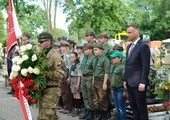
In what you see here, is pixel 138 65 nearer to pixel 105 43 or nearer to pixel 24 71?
pixel 24 71

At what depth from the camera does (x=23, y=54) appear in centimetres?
667

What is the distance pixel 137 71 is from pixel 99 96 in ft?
7.36

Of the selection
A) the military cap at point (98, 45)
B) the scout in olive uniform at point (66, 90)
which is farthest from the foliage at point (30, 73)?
the scout in olive uniform at point (66, 90)

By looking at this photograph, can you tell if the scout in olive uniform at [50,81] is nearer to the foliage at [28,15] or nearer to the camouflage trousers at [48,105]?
the camouflage trousers at [48,105]

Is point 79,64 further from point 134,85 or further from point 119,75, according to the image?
point 134,85

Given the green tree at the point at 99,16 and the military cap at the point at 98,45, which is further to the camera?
the green tree at the point at 99,16

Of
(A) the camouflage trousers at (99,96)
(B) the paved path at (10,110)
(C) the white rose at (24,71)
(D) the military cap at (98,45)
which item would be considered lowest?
(B) the paved path at (10,110)

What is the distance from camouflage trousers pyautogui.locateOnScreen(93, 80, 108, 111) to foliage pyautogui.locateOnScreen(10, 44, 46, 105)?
250 cm

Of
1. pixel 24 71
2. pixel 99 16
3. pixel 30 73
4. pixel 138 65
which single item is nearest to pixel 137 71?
pixel 138 65

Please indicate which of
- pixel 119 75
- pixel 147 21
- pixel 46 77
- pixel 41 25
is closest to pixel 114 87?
pixel 119 75

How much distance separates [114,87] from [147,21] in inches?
1894

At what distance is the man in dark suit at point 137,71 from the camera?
680cm

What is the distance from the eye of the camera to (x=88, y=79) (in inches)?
363

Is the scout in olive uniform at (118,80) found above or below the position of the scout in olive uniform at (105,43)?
below
